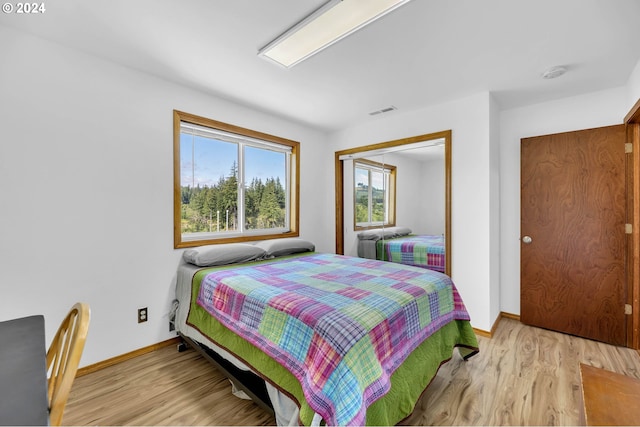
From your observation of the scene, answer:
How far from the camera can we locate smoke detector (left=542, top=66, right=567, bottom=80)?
233 cm

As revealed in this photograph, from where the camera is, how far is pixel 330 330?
137cm

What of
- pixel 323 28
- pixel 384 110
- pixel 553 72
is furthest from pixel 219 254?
pixel 553 72

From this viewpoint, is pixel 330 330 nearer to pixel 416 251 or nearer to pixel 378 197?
pixel 416 251

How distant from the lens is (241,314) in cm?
186

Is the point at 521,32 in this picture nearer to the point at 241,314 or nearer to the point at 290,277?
the point at 290,277

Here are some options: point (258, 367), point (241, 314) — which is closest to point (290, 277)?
point (241, 314)

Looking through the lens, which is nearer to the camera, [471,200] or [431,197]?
[471,200]

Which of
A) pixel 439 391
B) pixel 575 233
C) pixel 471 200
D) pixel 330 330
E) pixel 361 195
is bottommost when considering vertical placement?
pixel 439 391

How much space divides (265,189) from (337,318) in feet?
8.01

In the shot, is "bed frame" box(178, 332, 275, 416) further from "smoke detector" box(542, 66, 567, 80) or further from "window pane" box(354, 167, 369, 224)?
"smoke detector" box(542, 66, 567, 80)

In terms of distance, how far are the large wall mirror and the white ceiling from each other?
25.1 inches

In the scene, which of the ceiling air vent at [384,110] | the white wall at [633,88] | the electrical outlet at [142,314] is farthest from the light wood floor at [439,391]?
the ceiling air vent at [384,110]

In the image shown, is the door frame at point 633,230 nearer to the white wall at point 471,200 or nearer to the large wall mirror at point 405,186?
the white wall at point 471,200

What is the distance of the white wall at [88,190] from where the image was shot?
190 cm
